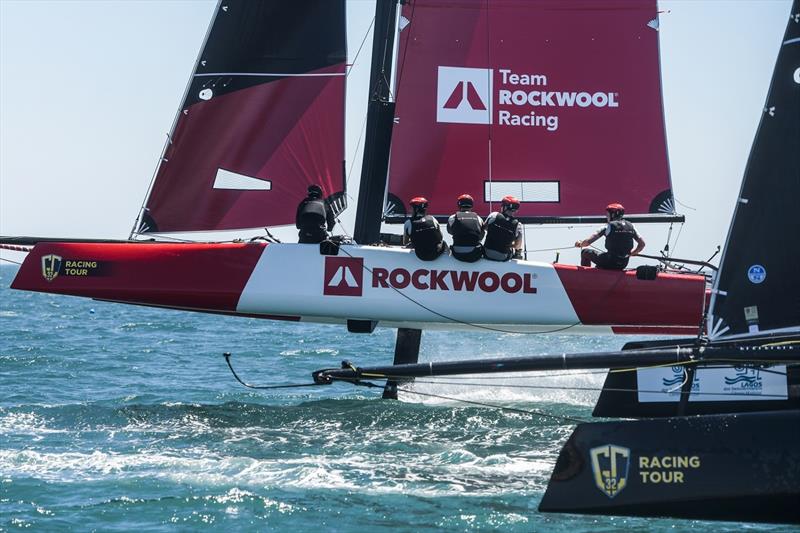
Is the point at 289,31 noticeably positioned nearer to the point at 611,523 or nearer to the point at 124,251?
the point at 124,251

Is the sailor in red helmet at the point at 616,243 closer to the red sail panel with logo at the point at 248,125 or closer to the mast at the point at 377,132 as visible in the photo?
the mast at the point at 377,132

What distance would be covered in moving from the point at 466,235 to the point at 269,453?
11.3 ft

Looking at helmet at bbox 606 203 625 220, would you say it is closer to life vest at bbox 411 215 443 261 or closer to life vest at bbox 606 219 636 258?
life vest at bbox 606 219 636 258

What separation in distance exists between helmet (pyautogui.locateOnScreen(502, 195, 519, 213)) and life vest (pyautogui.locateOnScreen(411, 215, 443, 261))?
89 cm

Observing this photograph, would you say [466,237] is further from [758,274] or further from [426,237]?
[758,274]

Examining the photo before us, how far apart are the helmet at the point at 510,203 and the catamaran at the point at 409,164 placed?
0.65 m

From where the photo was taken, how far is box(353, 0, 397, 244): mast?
43.2 ft

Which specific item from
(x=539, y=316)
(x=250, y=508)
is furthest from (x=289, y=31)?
(x=250, y=508)

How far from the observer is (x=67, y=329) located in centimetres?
2817

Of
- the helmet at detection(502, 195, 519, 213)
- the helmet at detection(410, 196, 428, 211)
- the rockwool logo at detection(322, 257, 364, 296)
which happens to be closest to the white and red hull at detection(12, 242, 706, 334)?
the rockwool logo at detection(322, 257, 364, 296)

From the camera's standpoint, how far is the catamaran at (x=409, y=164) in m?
12.5

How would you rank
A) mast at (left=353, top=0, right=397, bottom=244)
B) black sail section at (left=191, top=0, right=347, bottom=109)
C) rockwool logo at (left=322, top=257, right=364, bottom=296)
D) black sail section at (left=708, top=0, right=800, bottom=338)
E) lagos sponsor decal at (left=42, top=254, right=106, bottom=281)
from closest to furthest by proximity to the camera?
black sail section at (left=708, top=0, right=800, bottom=338) → rockwool logo at (left=322, top=257, right=364, bottom=296) → lagos sponsor decal at (left=42, top=254, right=106, bottom=281) → mast at (left=353, top=0, right=397, bottom=244) → black sail section at (left=191, top=0, right=347, bottom=109)

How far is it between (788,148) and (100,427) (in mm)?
7366

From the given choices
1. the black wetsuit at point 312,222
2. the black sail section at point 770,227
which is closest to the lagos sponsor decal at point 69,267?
the black wetsuit at point 312,222
